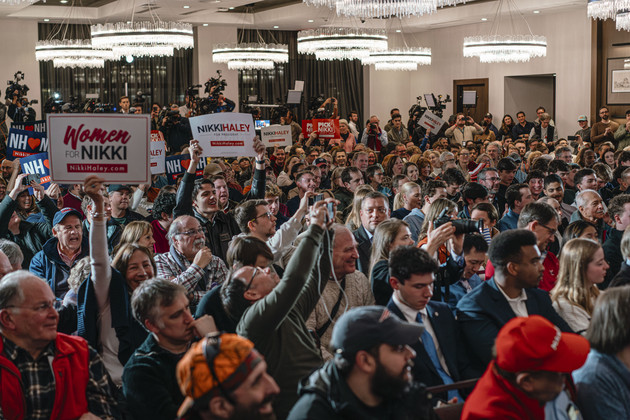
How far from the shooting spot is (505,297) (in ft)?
12.1

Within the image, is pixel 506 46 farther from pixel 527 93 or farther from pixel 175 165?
pixel 175 165

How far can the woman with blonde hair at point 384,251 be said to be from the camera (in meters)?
4.20

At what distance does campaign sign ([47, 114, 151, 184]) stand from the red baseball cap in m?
2.85

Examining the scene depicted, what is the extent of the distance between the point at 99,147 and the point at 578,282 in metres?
2.78

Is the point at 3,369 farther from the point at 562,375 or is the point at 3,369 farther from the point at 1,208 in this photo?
the point at 1,208

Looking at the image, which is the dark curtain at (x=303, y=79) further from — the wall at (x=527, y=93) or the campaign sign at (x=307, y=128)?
the campaign sign at (x=307, y=128)

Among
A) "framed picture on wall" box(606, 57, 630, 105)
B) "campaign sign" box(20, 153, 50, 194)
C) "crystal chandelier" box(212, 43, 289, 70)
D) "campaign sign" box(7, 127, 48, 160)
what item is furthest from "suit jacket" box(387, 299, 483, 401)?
"framed picture on wall" box(606, 57, 630, 105)

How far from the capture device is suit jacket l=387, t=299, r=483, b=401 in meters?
3.43

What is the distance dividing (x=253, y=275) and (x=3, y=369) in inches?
38.7

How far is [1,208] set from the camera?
578cm

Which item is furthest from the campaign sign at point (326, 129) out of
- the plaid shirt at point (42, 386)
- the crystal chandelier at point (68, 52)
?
the plaid shirt at point (42, 386)

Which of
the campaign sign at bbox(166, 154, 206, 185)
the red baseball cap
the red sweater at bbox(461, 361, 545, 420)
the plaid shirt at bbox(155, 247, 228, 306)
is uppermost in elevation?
the campaign sign at bbox(166, 154, 206, 185)

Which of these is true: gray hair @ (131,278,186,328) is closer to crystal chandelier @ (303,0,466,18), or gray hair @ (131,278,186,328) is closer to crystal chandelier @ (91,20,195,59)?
crystal chandelier @ (303,0,466,18)

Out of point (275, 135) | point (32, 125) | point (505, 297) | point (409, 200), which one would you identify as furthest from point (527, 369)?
point (275, 135)
